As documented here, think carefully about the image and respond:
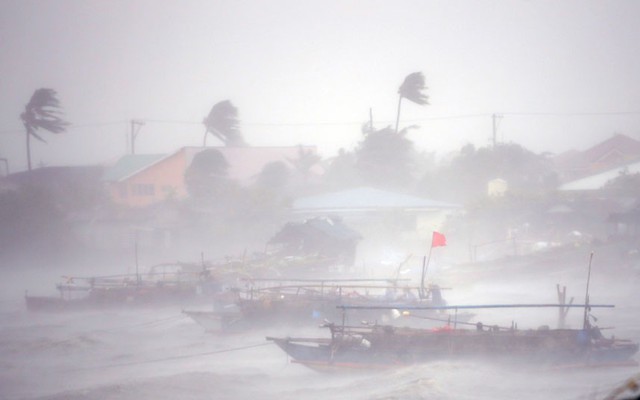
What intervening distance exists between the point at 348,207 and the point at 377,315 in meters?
14.4

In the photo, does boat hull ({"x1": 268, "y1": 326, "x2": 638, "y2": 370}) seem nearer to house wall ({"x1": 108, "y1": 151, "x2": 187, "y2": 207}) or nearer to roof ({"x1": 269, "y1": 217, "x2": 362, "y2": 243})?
roof ({"x1": 269, "y1": 217, "x2": 362, "y2": 243})

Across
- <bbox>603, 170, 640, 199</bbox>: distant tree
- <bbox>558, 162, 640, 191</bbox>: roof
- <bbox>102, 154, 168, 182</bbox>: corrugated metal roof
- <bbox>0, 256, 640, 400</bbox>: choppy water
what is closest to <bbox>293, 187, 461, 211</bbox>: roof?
<bbox>558, 162, 640, 191</bbox>: roof

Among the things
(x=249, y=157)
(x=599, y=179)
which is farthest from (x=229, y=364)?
(x=599, y=179)

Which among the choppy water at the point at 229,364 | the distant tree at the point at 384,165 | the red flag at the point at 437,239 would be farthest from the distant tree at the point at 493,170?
the red flag at the point at 437,239

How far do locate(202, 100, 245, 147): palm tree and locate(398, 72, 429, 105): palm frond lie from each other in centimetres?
913

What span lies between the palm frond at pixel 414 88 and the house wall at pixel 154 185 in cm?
1223

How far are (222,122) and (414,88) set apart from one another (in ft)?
33.6

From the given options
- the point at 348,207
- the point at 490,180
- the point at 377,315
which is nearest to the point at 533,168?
the point at 490,180

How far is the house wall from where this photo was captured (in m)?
30.8

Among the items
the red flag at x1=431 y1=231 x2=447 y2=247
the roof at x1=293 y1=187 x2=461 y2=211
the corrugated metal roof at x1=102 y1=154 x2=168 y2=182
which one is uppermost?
the corrugated metal roof at x1=102 y1=154 x2=168 y2=182

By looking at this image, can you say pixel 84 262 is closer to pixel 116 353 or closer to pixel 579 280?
pixel 116 353

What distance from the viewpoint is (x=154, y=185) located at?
3150 centimetres

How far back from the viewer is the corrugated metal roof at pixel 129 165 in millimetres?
31359

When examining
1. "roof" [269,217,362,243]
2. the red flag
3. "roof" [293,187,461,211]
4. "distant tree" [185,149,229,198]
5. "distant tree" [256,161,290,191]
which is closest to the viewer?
the red flag
